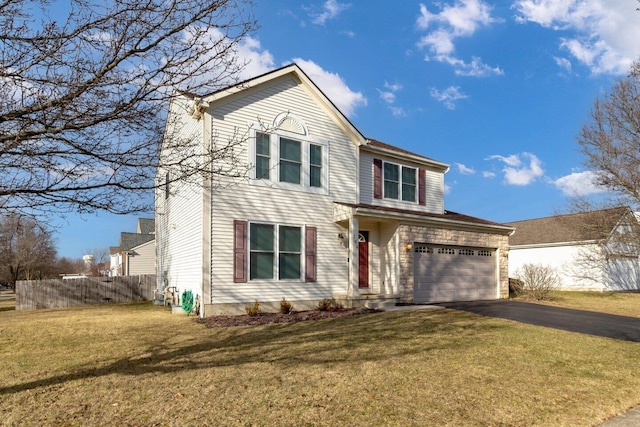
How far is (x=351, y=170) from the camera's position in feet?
47.3

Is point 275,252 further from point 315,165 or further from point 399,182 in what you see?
point 399,182

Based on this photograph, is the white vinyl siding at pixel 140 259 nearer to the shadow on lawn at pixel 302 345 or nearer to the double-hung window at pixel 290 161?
the double-hung window at pixel 290 161

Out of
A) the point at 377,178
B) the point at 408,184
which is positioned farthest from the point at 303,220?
the point at 408,184

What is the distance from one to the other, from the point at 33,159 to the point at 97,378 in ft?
9.95

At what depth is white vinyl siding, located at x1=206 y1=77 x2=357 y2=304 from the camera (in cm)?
1155

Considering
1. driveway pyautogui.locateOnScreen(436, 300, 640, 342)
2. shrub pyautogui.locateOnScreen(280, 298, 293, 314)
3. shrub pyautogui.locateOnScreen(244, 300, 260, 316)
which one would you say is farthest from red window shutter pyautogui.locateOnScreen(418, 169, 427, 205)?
shrub pyautogui.locateOnScreen(244, 300, 260, 316)

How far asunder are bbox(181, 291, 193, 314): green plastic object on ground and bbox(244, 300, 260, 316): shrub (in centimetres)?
204

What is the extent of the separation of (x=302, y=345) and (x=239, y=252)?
4.74 metres

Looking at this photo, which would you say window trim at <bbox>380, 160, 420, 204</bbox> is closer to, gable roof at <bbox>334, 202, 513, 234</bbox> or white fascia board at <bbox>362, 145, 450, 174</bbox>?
white fascia board at <bbox>362, 145, 450, 174</bbox>

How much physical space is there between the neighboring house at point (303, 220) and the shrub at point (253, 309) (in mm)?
217

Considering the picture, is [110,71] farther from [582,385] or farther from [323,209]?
[323,209]

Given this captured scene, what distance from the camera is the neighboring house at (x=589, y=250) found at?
2231 cm

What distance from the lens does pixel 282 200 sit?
12.6 metres

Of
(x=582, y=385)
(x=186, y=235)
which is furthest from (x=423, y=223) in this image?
(x=582, y=385)
